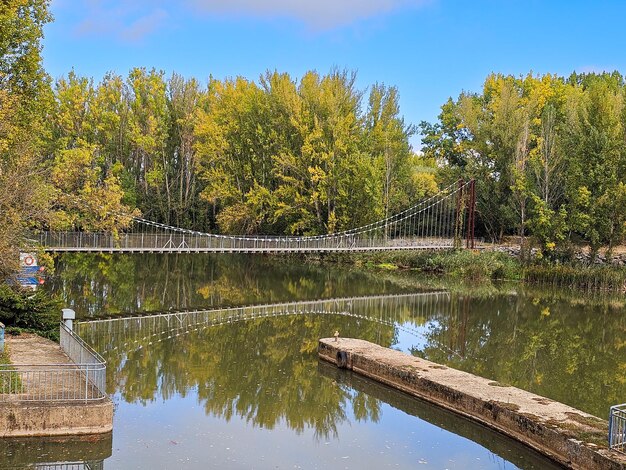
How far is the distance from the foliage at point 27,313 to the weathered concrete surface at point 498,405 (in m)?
6.50

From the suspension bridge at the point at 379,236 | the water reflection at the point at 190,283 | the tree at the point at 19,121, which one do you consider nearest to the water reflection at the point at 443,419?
the tree at the point at 19,121

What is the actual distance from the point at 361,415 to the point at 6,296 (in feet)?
28.7

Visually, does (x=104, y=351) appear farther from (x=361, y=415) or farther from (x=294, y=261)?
(x=294, y=261)

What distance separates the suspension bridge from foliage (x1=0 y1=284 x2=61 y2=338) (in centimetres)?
1156

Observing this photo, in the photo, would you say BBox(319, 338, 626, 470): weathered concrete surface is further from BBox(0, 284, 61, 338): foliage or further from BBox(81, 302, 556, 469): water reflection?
BBox(0, 284, 61, 338): foliage

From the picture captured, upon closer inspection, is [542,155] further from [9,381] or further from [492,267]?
[9,381]

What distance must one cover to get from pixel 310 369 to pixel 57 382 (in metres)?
6.15

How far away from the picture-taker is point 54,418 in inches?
439

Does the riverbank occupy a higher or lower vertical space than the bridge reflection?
higher

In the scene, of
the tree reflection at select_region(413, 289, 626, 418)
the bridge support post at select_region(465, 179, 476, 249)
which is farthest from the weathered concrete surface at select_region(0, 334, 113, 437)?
the bridge support post at select_region(465, 179, 476, 249)

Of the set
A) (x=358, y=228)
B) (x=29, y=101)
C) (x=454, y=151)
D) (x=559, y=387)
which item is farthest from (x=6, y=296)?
(x=454, y=151)

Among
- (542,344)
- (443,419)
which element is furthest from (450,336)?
(443,419)

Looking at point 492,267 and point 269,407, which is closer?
point 269,407

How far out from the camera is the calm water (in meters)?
11.2
